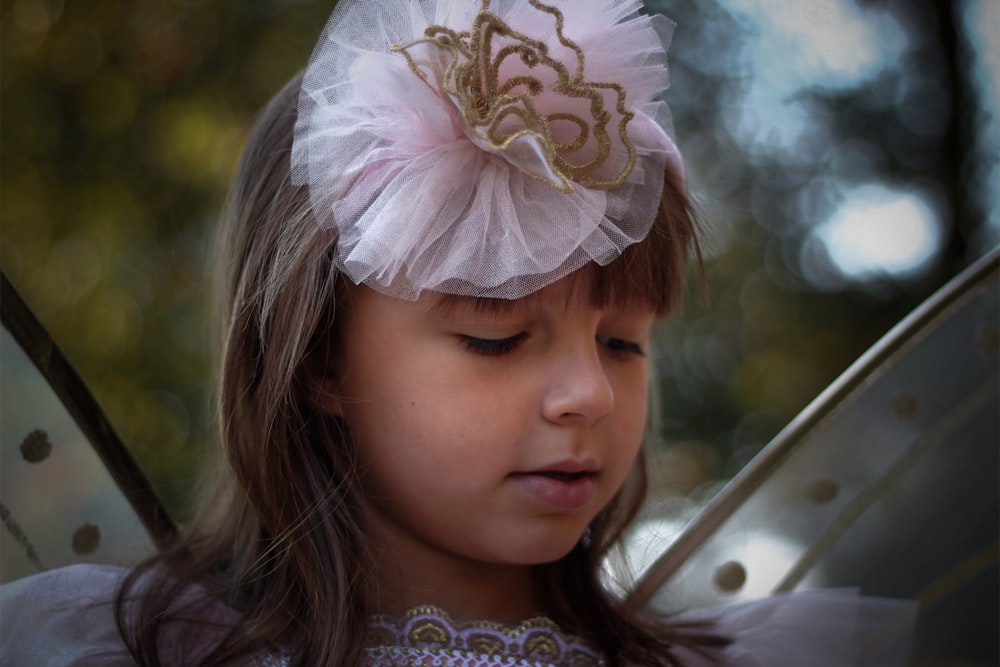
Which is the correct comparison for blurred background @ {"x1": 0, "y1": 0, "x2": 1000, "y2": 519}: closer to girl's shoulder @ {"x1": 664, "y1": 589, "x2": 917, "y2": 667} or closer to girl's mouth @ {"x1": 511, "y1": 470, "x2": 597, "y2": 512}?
girl's shoulder @ {"x1": 664, "y1": 589, "x2": 917, "y2": 667}

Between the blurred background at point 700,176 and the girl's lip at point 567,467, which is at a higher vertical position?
the blurred background at point 700,176

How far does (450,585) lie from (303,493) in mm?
162

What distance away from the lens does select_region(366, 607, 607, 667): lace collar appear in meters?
0.91

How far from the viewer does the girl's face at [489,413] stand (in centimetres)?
87

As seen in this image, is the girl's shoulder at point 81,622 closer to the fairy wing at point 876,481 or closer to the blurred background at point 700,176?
the fairy wing at point 876,481

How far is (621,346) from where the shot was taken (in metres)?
0.97

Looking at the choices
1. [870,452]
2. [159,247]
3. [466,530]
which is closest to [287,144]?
[466,530]

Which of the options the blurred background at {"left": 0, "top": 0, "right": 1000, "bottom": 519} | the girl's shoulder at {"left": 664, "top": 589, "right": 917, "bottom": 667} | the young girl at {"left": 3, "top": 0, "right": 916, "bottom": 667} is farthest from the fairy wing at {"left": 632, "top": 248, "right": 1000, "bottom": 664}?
the blurred background at {"left": 0, "top": 0, "right": 1000, "bottom": 519}

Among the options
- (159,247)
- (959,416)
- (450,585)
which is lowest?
(959,416)

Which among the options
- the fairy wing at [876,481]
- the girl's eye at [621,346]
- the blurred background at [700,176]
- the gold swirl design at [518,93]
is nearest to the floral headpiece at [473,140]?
the gold swirl design at [518,93]

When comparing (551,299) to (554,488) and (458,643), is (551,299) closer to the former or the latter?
(554,488)

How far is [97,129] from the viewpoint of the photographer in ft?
7.58

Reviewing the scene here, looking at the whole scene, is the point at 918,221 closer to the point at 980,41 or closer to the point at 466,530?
the point at 980,41

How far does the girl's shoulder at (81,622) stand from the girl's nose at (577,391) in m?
0.34
